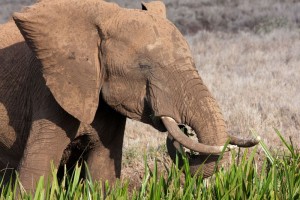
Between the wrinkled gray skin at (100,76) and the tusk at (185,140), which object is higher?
the wrinkled gray skin at (100,76)

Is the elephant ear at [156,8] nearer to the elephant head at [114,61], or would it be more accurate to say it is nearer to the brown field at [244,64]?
the elephant head at [114,61]

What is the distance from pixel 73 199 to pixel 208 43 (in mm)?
13022

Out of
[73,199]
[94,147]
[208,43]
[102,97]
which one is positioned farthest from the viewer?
[208,43]

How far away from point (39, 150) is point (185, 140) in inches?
39.5

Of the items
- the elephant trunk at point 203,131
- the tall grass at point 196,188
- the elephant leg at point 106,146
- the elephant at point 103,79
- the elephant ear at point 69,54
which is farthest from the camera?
the elephant leg at point 106,146

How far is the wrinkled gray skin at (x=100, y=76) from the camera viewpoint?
4684 mm

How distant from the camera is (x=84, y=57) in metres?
4.87

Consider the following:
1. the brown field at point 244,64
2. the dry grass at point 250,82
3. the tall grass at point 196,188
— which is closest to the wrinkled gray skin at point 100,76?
the tall grass at point 196,188

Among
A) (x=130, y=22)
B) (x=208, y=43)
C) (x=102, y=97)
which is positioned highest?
(x=130, y=22)

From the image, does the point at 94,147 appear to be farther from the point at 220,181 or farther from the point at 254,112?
the point at 254,112

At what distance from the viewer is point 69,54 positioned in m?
4.88

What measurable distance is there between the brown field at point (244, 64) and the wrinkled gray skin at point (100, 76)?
393 millimetres

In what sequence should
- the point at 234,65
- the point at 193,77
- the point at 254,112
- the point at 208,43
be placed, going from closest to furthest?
the point at 193,77 → the point at 254,112 → the point at 234,65 → the point at 208,43

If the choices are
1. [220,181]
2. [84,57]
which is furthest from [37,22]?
[220,181]
